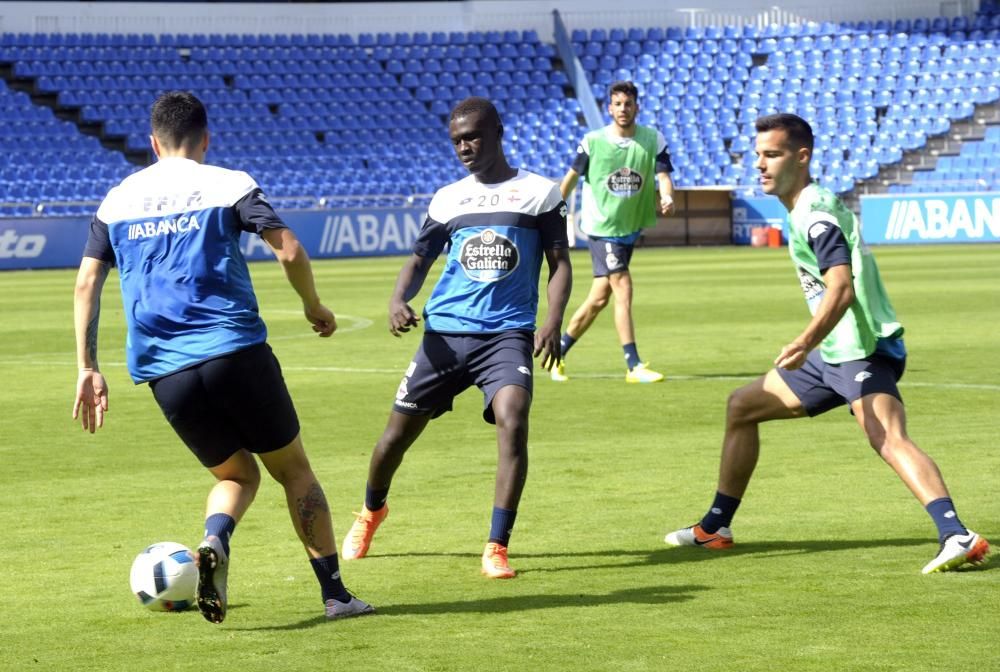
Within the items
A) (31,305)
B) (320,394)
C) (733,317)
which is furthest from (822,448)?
(31,305)

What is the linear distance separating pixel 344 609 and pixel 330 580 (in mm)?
114

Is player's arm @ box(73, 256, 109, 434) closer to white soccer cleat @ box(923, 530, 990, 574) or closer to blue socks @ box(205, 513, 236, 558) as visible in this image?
blue socks @ box(205, 513, 236, 558)

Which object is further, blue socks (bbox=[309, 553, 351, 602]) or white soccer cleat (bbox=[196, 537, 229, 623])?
blue socks (bbox=[309, 553, 351, 602])

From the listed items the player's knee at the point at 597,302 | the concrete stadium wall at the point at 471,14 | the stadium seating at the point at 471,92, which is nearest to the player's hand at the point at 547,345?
the player's knee at the point at 597,302

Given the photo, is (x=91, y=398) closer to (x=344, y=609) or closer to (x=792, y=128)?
(x=344, y=609)

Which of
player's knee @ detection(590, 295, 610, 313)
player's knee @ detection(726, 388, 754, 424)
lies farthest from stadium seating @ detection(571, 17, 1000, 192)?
player's knee @ detection(726, 388, 754, 424)

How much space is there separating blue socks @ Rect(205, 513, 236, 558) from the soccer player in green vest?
8.21m

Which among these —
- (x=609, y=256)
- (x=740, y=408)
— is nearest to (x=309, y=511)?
(x=740, y=408)

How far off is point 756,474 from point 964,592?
9.92 feet

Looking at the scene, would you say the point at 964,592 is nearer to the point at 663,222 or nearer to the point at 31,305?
the point at 31,305

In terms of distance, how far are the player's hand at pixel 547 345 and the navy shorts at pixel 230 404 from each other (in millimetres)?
1432

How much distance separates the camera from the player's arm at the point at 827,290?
642cm

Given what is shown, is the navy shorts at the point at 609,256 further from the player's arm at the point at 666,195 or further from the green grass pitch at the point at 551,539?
the green grass pitch at the point at 551,539

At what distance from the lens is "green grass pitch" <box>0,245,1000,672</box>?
548 centimetres
